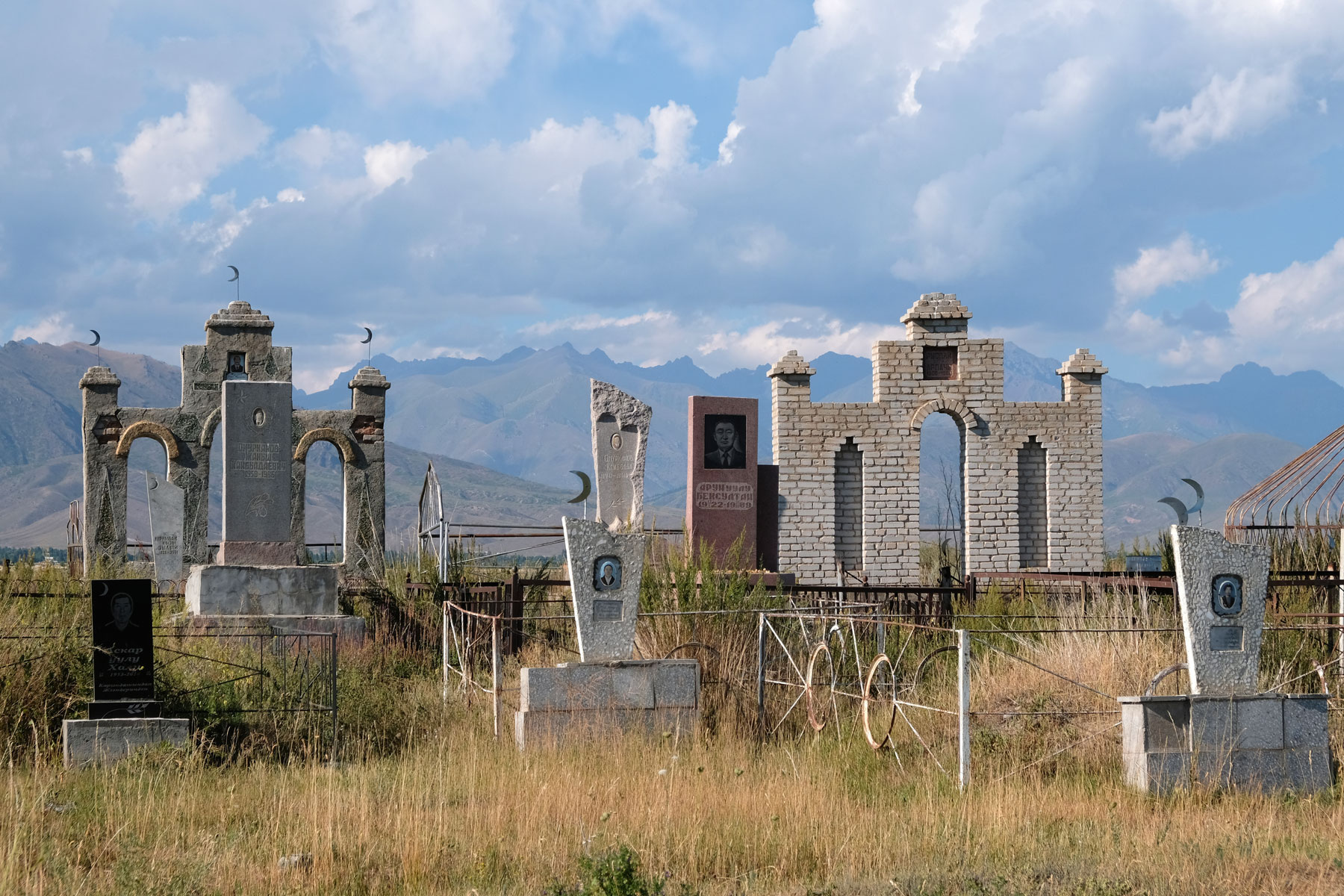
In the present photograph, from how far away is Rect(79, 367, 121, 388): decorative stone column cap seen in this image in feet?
92.5

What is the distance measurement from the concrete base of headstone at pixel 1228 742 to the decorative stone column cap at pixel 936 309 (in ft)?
45.4

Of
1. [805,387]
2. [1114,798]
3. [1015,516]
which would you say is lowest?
[1114,798]

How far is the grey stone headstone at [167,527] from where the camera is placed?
76.0 feet

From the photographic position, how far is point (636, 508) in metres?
21.9

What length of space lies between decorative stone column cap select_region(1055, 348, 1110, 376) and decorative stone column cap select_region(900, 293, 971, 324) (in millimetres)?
2062

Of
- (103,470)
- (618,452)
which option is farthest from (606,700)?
(103,470)

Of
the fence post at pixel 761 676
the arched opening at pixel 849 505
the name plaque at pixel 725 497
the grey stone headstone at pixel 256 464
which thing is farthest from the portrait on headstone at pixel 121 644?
the arched opening at pixel 849 505

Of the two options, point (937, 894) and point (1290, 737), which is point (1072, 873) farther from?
point (1290, 737)

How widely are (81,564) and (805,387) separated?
523 inches

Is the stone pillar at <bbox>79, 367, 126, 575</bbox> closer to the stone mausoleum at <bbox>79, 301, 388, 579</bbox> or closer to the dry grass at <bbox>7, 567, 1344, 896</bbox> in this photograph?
the stone mausoleum at <bbox>79, 301, 388, 579</bbox>

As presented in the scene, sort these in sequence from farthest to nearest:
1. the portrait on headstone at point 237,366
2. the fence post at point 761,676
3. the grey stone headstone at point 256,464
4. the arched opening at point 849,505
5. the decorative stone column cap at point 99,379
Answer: the portrait on headstone at point 237,366, the decorative stone column cap at point 99,379, the arched opening at point 849,505, the grey stone headstone at point 256,464, the fence post at point 761,676

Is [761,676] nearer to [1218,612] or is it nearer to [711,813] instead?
[711,813]

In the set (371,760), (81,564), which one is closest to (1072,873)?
(371,760)

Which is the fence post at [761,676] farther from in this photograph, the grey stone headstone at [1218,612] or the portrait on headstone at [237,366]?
the portrait on headstone at [237,366]
